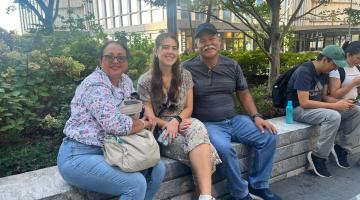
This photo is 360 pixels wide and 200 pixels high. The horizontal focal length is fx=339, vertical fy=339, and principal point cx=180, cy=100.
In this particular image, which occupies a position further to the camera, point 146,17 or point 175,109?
point 146,17

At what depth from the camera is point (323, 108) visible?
13.1ft

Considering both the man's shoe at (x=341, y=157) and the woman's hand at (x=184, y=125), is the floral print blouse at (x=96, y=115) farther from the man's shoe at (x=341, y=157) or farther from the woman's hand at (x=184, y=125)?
the man's shoe at (x=341, y=157)

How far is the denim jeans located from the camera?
Answer: 3.85 meters

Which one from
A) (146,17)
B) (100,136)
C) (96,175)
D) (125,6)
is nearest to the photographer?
(96,175)

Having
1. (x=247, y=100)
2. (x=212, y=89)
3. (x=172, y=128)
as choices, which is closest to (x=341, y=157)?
(x=247, y=100)

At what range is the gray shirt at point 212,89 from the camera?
135 inches

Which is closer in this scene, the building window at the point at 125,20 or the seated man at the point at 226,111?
the seated man at the point at 226,111

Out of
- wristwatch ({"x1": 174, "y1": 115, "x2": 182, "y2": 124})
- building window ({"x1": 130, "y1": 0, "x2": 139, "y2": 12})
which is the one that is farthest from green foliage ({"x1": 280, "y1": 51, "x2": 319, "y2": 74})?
building window ({"x1": 130, "y1": 0, "x2": 139, "y2": 12})

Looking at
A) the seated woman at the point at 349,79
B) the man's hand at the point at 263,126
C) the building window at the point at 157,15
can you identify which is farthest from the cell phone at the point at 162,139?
the building window at the point at 157,15

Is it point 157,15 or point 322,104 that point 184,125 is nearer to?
point 322,104

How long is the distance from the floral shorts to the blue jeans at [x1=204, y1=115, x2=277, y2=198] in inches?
5.3

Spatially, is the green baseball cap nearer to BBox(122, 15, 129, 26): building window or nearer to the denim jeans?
the denim jeans

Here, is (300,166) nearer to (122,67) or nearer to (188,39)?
(122,67)

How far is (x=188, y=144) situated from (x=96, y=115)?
83cm
